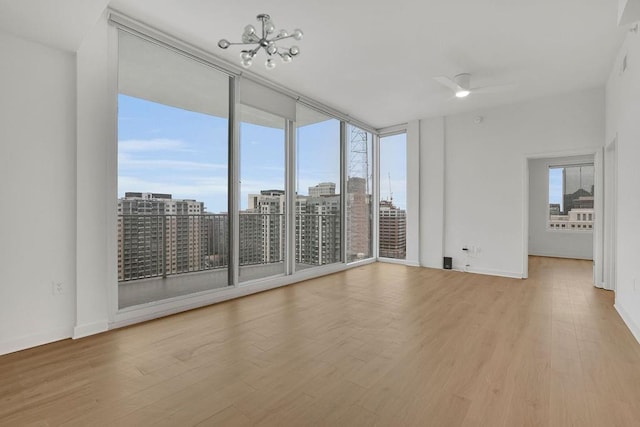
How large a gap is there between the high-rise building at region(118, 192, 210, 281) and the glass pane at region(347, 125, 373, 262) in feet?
9.66

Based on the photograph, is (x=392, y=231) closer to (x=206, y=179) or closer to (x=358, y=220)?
(x=358, y=220)

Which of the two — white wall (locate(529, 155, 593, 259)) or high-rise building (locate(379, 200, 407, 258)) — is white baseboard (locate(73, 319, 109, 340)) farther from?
white wall (locate(529, 155, 593, 259))

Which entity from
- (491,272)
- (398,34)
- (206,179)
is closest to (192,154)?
(206,179)

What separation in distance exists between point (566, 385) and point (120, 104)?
4.45 m

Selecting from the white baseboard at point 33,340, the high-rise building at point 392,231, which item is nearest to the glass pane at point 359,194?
the high-rise building at point 392,231

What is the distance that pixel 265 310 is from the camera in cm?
348

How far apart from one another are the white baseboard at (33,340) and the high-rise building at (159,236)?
832mm

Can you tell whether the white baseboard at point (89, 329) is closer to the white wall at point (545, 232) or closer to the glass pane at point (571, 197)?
the white wall at point (545, 232)

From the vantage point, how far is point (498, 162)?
5375mm

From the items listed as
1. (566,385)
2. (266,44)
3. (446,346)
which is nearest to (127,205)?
(266,44)

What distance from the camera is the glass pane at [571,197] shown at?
7.16m

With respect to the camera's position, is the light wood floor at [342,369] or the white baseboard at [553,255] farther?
the white baseboard at [553,255]

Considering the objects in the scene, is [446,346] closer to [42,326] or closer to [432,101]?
[42,326]

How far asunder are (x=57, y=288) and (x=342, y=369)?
2503 millimetres
